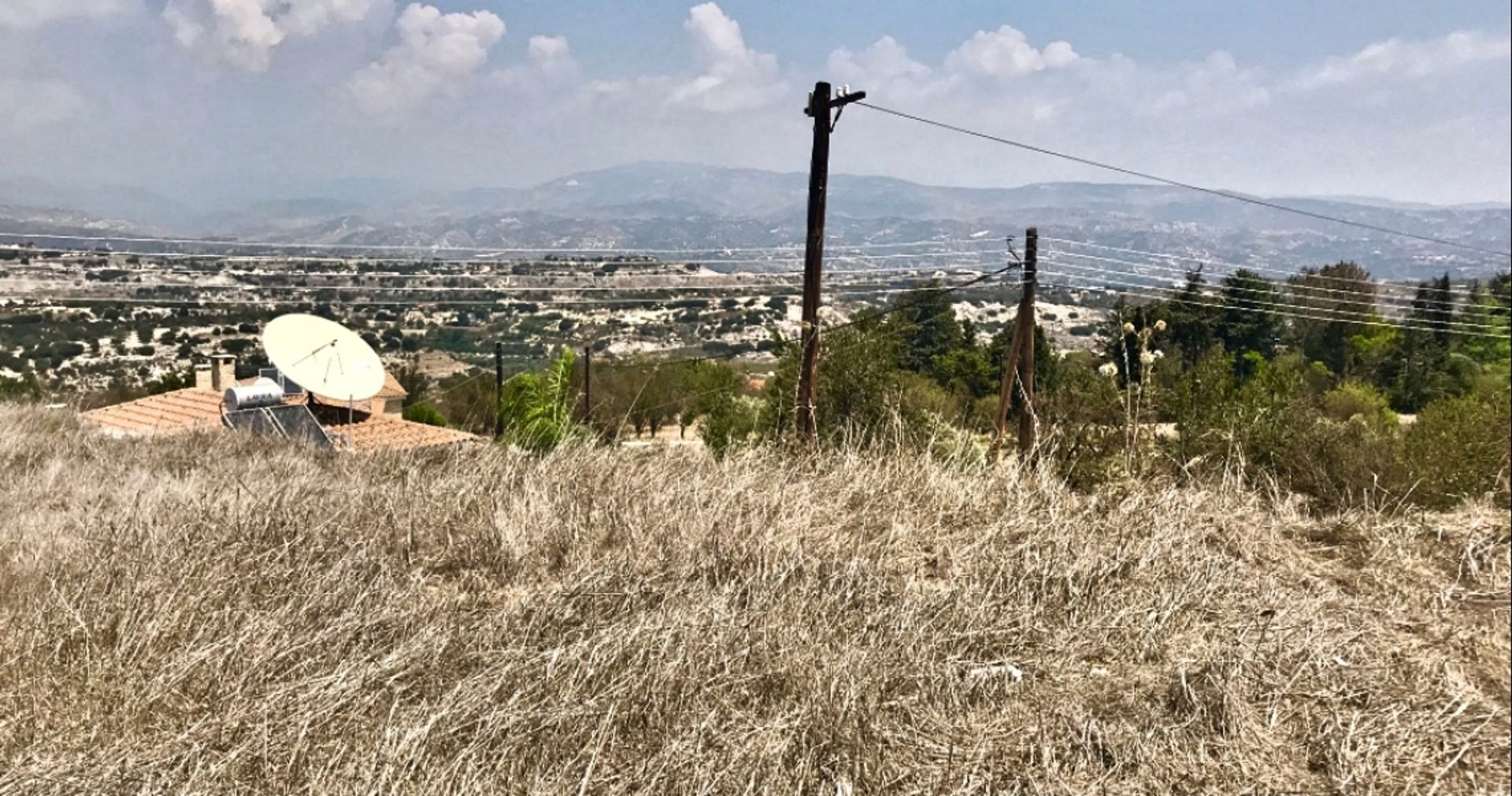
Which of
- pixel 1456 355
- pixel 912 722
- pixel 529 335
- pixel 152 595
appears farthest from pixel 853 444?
pixel 1456 355

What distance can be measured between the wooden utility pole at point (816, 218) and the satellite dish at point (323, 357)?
289 inches

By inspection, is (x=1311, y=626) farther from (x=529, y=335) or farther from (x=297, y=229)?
(x=297, y=229)

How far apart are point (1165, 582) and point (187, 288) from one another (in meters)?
20.6

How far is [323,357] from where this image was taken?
12.7 m

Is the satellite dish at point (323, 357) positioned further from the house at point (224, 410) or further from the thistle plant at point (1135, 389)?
the thistle plant at point (1135, 389)

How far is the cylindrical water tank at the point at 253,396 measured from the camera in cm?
1390

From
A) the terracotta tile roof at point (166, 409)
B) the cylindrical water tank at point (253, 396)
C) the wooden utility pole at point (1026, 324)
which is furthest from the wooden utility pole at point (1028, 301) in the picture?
the terracotta tile roof at point (166, 409)

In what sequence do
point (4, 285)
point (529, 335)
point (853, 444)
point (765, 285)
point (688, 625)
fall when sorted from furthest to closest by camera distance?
1. point (529, 335)
2. point (765, 285)
3. point (4, 285)
4. point (853, 444)
5. point (688, 625)

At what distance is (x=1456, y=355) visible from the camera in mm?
20281

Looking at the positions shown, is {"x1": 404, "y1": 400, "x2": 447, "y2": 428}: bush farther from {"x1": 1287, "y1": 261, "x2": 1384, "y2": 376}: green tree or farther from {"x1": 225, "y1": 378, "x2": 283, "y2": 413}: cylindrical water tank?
{"x1": 1287, "y1": 261, "x2": 1384, "y2": 376}: green tree

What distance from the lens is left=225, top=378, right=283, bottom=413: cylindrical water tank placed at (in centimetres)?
1390

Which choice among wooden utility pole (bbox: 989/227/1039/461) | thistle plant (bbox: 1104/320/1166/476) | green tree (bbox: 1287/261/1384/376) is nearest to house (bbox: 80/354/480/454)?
wooden utility pole (bbox: 989/227/1039/461)

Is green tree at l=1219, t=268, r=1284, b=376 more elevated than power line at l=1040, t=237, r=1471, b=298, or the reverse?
power line at l=1040, t=237, r=1471, b=298

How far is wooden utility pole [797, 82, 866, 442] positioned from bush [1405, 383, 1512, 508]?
5040 mm
